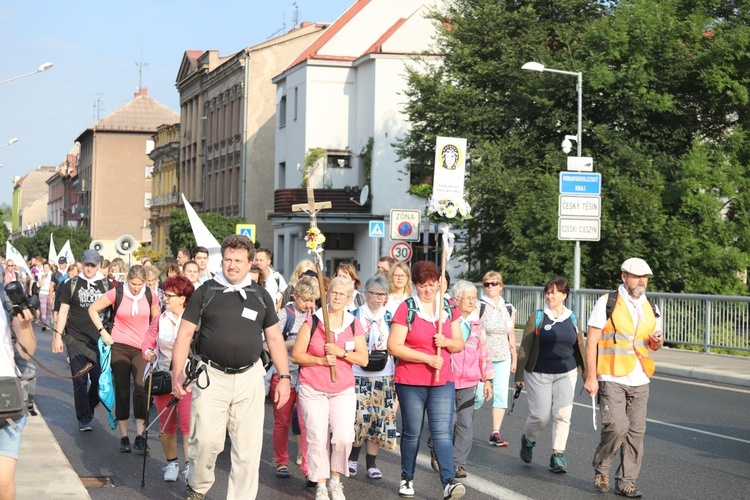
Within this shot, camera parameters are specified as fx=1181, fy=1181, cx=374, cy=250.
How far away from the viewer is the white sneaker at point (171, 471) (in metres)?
9.51

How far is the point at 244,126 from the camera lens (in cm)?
6206

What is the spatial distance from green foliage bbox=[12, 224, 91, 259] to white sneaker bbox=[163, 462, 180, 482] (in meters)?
80.7

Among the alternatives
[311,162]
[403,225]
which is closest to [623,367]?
[403,225]

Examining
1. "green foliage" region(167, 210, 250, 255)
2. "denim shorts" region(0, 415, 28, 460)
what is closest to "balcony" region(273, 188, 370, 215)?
"green foliage" region(167, 210, 250, 255)

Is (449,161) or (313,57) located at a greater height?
(313,57)

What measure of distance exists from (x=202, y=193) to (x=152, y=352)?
6296 cm

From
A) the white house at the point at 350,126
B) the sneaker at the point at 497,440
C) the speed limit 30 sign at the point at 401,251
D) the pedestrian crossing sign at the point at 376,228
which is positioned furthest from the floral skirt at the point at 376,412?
the white house at the point at 350,126

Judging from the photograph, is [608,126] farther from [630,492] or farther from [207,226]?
[630,492]

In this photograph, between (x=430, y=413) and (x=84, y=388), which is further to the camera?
(x=84, y=388)

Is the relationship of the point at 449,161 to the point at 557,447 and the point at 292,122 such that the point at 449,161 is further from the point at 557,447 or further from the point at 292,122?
the point at 292,122

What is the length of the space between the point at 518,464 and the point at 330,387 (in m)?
2.53

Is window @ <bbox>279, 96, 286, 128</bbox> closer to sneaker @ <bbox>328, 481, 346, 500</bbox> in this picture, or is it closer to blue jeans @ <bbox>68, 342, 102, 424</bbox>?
blue jeans @ <bbox>68, 342, 102, 424</bbox>

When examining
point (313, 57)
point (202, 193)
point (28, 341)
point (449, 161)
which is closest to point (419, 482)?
point (28, 341)

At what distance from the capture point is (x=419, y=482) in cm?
946
